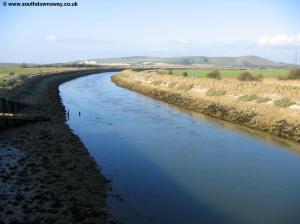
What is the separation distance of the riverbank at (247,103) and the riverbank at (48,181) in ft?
48.4

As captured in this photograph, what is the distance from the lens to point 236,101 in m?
40.8

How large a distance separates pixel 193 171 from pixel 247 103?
2171 cm

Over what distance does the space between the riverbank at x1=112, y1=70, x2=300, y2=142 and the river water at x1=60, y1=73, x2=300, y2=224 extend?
1871 millimetres

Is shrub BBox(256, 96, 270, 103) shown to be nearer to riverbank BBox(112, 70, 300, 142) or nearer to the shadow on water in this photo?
riverbank BBox(112, 70, 300, 142)

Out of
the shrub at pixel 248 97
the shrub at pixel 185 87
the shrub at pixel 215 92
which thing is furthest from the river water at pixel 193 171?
the shrub at pixel 185 87

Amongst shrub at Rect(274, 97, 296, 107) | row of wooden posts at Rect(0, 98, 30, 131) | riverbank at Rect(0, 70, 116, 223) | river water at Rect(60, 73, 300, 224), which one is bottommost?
river water at Rect(60, 73, 300, 224)

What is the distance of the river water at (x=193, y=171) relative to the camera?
43.9ft

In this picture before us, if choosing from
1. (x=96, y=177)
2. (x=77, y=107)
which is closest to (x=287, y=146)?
(x=96, y=177)

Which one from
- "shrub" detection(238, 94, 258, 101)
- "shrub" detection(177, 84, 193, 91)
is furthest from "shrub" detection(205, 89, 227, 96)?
"shrub" detection(177, 84, 193, 91)

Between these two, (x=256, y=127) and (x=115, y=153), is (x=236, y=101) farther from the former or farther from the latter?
(x=115, y=153)

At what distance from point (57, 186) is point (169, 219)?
455 centimetres

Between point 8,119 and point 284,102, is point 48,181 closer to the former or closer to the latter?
point 8,119

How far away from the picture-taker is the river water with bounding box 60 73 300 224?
13.4m

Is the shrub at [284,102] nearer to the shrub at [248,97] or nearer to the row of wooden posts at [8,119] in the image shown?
the shrub at [248,97]
